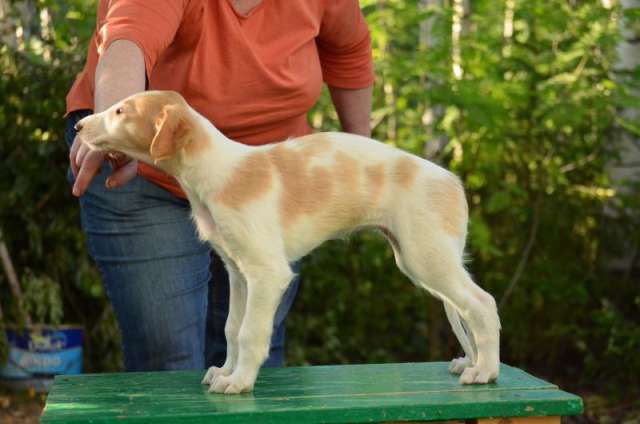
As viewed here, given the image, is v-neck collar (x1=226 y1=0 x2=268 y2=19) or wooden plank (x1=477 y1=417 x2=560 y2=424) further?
v-neck collar (x1=226 y1=0 x2=268 y2=19)

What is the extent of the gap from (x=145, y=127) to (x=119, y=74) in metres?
0.24

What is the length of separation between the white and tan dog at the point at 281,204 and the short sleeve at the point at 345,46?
794 millimetres

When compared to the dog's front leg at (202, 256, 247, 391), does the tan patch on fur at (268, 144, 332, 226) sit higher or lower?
higher

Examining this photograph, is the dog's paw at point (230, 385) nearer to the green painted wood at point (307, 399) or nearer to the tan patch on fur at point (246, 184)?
the green painted wood at point (307, 399)

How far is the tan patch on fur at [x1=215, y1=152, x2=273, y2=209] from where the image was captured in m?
2.37

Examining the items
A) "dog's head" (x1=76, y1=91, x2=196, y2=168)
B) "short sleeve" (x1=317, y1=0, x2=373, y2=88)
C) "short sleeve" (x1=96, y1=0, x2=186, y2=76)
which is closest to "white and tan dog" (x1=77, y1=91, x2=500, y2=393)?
"dog's head" (x1=76, y1=91, x2=196, y2=168)

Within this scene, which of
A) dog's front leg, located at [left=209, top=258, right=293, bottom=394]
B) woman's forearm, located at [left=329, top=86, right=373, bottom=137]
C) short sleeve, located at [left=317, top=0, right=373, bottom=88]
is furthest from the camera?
woman's forearm, located at [left=329, top=86, right=373, bottom=137]

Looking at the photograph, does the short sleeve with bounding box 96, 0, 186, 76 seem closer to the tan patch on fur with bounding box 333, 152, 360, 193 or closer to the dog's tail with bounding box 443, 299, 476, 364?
the tan patch on fur with bounding box 333, 152, 360, 193

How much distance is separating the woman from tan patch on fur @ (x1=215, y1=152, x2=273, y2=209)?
44 centimetres

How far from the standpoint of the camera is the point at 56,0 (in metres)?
5.98

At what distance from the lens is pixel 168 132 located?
2.28 metres

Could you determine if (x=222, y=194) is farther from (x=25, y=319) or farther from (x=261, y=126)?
(x=25, y=319)

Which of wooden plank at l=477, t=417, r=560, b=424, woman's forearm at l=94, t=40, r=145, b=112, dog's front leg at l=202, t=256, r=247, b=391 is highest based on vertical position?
woman's forearm at l=94, t=40, r=145, b=112

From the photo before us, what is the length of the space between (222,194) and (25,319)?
3.66 m
